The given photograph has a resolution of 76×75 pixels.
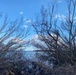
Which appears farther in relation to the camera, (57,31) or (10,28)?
(57,31)

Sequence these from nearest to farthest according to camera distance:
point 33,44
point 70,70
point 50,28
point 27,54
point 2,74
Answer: point 70,70
point 2,74
point 27,54
point 50,28
point 33,44

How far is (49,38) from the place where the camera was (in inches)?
857

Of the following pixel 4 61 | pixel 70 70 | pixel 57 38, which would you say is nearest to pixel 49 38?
pixel 57 38

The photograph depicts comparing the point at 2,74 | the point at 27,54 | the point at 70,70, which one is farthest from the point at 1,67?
the point at 70,70

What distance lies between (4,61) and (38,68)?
2.31 m

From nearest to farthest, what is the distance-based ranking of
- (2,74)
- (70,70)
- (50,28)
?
(70,70)
(2,74)
(50,28)

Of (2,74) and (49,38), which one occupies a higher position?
(49,38)

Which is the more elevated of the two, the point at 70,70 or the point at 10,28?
the point at 10,28

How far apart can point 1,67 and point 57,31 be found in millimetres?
5356

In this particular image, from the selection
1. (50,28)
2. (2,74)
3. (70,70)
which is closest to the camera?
(70,70)

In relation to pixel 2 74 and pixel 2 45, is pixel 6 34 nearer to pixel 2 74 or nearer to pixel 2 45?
pixel 2 45

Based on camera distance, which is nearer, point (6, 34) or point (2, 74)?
point (2, 74)

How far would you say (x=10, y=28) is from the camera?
19078mm

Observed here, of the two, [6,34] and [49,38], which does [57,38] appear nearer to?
[49,38]
